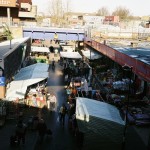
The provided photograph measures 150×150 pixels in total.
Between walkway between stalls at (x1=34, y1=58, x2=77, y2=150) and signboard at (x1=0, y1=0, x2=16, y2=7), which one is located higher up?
signboard at (x1=0, y1=0, x2=16, y2=7)

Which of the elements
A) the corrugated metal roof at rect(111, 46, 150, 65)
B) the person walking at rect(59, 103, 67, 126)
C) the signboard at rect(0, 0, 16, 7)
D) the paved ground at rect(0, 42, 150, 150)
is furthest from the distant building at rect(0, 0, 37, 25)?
the person walking at rect(59, 103, 67, 126)

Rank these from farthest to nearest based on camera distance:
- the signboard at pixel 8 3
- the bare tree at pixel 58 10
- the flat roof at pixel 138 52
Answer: the bare tree at pixel 58 10 → the signboard at pixel 8 3 → the flat roof at pixel 138 52

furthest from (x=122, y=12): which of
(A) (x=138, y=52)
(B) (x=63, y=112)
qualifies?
(B) (x=63, y=112)

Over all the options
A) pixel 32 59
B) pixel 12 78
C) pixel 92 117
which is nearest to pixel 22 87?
pixel 12 78

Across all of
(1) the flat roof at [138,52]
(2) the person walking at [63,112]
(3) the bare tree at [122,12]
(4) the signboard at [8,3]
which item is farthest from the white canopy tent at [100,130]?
(3) the bare tree at [122,12]

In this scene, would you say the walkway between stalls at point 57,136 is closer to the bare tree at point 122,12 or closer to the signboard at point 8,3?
the signboard at point 8,3

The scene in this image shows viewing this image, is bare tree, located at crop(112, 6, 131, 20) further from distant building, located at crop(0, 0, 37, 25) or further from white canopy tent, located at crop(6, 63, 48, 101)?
white canopy tent, located at crop(6, 63, 48, 101)

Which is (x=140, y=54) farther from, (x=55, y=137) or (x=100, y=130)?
(x=100, y=130)

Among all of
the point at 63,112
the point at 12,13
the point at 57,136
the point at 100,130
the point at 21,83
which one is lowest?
the point at 57,136

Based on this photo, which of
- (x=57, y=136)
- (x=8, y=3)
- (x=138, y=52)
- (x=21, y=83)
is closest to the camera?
(x=57, y=136)

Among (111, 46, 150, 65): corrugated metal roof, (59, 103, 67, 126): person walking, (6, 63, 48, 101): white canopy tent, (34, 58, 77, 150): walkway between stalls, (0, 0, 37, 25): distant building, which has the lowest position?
(34, 58, 77, 150): walkway between stalls

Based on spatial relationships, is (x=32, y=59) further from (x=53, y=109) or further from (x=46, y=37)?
(x=53, y=109)

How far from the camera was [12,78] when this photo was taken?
2327cm

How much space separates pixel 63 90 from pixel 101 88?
11.5 feet
